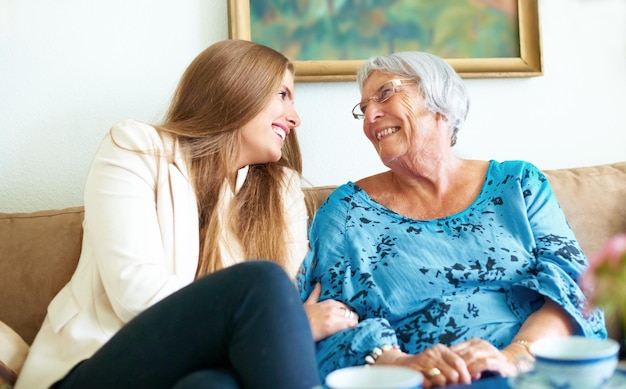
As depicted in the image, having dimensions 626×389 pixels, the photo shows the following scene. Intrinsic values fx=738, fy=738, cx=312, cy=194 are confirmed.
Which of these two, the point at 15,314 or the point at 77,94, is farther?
the point at 77,94

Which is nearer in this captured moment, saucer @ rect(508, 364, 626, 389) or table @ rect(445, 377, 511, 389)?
saucer @ rect(508, 364, 626, 389)

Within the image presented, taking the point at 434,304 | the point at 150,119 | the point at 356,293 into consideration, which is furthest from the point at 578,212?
the point at 150,119

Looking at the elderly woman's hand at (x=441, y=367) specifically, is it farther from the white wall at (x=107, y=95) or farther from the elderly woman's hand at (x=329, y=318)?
the white wall at (x=107, y=95)

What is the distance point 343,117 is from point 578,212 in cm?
72

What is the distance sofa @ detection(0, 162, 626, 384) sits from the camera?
1.75m

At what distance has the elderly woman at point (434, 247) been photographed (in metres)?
1.60

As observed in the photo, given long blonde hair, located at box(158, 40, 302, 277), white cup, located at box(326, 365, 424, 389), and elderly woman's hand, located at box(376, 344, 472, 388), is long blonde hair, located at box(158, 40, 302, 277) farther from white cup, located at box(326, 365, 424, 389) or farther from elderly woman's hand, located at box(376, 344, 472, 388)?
white cup, located at box(326, 365, 424, 389)

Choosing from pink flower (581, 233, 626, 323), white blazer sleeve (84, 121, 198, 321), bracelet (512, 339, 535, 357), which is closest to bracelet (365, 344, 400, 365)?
bracelet (512, 339, 535, 357)

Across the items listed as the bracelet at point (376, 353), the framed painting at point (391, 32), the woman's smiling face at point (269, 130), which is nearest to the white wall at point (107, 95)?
the framed painting at point (391, 32)

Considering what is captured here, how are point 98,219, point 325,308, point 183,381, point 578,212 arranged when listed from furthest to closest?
point 578,212, point 325,308, point 98,219, point 183,381

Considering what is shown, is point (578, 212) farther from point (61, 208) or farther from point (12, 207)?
point (12, 207)

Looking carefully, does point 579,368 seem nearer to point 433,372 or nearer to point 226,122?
point 433,372

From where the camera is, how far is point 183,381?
109cm

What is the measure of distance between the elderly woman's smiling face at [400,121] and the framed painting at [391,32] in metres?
0.33
